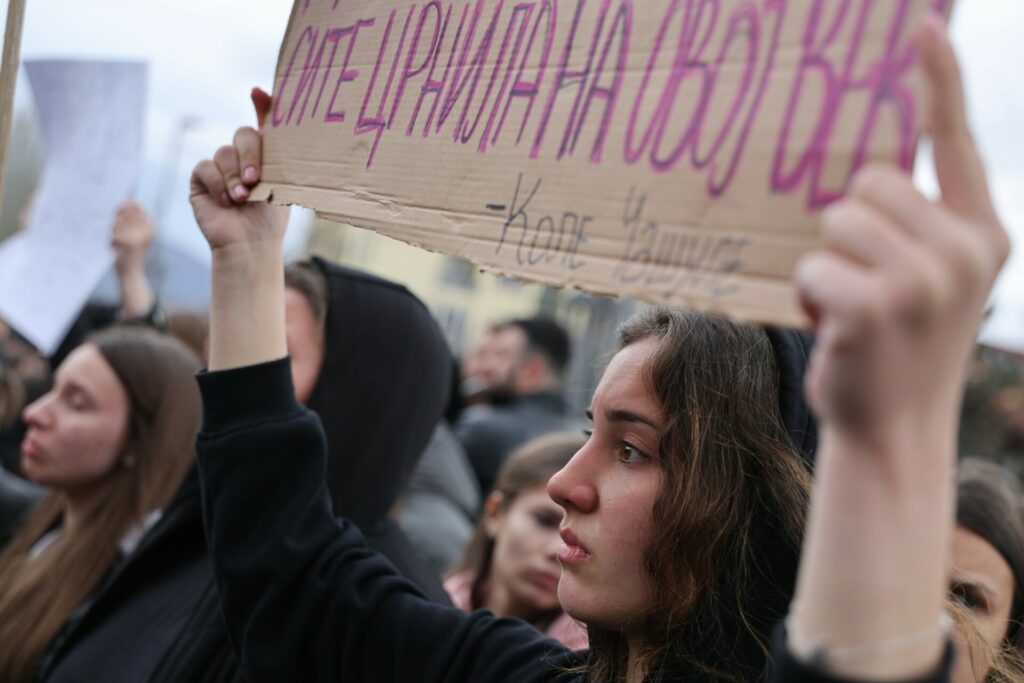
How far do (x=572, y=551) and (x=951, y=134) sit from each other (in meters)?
0.72

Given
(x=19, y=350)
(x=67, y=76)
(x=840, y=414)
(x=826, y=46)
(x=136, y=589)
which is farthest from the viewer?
(x=19, y=350)

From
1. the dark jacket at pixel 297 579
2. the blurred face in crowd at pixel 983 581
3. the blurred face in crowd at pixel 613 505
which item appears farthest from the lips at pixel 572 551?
the blurred face in crowd at pixel 983 581

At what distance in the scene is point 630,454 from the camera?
1.32 m

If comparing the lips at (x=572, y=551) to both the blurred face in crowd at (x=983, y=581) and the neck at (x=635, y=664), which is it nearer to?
the neck at (x=635, y=664)

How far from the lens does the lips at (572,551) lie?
4.17ft

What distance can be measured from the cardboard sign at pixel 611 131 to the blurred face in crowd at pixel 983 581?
135 cm

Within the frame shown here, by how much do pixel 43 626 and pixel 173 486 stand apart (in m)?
0.46

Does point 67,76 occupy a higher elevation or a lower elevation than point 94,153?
higher

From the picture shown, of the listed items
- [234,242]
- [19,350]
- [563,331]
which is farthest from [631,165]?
[19,350]

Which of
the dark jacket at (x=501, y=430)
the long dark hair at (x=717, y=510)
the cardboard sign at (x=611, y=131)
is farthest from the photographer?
the dark jacket at (x=501, y=430)

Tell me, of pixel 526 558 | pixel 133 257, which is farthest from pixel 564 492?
pixel 133 257

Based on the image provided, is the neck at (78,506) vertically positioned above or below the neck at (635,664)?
below

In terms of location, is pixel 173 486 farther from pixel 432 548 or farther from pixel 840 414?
pixel 840 414

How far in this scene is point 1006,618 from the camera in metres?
2.03
